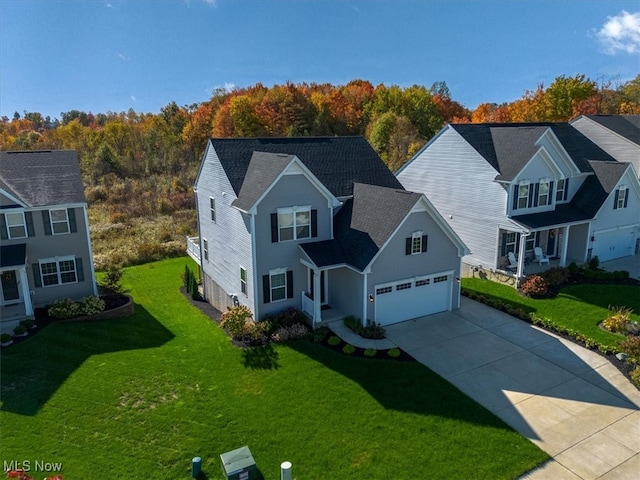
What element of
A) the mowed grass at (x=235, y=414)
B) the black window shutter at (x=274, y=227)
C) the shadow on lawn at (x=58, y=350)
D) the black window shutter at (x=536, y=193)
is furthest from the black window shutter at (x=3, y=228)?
the black window shutter at (x=536, y=193)

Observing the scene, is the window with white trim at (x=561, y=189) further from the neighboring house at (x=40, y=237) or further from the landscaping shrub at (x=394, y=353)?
the neighboring house at (x=40, y=237)

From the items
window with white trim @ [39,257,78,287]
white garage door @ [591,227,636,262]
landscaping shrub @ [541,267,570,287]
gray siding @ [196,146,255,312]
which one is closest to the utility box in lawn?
gray siding @ [196,146,255,312]

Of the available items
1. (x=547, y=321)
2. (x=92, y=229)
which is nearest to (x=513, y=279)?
(x=547, y=321)

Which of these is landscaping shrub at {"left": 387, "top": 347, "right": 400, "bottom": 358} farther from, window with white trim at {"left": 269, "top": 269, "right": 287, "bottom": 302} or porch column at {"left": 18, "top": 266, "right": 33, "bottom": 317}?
porch column at {"left": 18, "top": 266, "right": 33, "bottom": 317}

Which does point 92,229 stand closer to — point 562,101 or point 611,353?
point 611,353

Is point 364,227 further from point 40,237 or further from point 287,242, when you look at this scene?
point 40,237

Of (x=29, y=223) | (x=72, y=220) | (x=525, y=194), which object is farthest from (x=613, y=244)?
(x=29, y=223)
